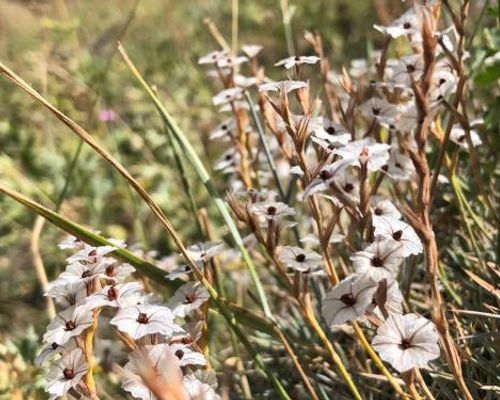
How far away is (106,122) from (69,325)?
6.43ft

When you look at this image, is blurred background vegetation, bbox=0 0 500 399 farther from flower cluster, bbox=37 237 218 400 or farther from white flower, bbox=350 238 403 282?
white flower, bbox=350 238 403 282

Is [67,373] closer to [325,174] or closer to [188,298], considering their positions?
[188,298]

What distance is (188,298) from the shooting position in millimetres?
A: 1035

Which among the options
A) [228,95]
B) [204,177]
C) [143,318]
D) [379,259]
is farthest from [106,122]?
[379,259]

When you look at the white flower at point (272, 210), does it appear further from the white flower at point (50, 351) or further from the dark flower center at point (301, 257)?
the white flower at point (50, 351)

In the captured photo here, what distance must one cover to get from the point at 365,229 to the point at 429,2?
0.32 metres

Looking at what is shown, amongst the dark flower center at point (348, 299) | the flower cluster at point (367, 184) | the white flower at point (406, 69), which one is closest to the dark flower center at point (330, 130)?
the flower cluster at point (367, 184)

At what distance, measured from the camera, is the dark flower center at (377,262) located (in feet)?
2.80

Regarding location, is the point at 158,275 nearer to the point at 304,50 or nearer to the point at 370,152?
the point at 370,152

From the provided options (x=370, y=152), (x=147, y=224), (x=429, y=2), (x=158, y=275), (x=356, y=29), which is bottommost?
(x=147, y=224)

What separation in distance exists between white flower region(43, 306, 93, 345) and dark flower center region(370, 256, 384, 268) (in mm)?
377

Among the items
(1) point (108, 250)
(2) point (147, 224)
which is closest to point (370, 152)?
(1) point (108, 250)

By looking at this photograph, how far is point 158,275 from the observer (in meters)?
1.07

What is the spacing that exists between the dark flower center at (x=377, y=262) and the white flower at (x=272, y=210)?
7.0 inches
